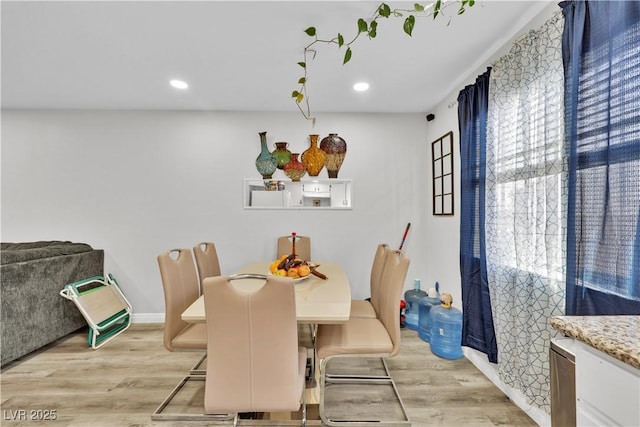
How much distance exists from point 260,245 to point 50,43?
243 centimetres

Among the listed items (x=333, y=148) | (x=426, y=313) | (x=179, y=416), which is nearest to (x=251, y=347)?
(x=179, y=416)

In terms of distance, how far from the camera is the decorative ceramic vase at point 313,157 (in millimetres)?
1892

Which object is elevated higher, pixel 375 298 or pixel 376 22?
pixel 376 22

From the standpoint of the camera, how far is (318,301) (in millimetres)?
1600

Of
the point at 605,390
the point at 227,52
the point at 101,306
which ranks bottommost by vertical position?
the point at 101,306

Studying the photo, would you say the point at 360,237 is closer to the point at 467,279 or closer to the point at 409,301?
the point at 409,301

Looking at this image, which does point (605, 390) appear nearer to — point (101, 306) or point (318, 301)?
point (318, 301)

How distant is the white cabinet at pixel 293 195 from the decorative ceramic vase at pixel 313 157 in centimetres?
141

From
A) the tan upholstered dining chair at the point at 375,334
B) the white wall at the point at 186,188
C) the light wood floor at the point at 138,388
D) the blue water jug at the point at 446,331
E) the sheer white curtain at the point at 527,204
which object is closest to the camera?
the sheer white curtain at the point at 527,204

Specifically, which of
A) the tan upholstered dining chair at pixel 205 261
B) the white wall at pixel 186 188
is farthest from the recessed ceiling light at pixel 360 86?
the tan upholstered dining chair at pixel 205 261

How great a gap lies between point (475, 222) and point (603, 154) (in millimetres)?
1021

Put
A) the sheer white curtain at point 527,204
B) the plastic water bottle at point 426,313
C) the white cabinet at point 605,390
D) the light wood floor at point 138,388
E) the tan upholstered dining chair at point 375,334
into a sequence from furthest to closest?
the plastic water bottle at point 426,313 → the light wood floor at point 138,388 → the tan upholstered dining chair at point 375,334 → the sheer white curtain at point 527,204 → the white cabinet at point 605,390

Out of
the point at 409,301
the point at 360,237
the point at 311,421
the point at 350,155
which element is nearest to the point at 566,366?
the point at 311,421

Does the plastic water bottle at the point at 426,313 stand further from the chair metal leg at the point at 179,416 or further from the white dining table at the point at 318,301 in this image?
the chair metal leg at the point at 179,416
